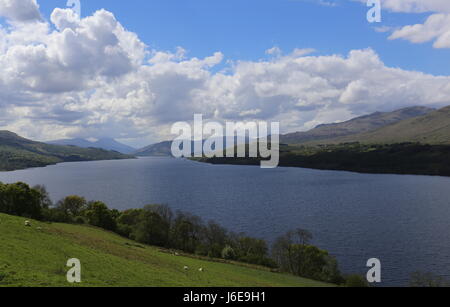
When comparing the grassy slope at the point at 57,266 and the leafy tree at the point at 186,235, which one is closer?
the grassy slope at the point at 57,266

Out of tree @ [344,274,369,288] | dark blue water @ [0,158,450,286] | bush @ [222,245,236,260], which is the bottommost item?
tree @ [344,274,369,288]

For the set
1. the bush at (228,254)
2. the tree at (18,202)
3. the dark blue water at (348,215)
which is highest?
the tree at (18,202)

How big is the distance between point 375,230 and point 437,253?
20678 millimetres

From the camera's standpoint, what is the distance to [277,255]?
72375 millimetres

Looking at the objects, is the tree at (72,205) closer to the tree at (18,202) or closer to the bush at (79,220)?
the bush at (79,220)

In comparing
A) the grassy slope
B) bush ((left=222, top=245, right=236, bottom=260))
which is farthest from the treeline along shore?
the grassy slope

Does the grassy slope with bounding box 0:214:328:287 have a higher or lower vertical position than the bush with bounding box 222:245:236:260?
higher

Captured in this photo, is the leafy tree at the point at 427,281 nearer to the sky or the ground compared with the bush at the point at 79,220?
nearer to the ground

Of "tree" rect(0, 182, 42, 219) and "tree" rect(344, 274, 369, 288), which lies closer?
"tree" rect(344, 274, 369, 288)

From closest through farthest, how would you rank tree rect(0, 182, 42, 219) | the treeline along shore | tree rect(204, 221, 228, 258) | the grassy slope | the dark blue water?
the grassy slope → the treeline along shore → the dark blue water → tree rect(0, 182, 42, 219) → tree rect(204, 221, 228, 258)

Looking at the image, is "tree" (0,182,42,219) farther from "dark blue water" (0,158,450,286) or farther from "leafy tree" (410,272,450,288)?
"leafy tree" (410,272,450,288)

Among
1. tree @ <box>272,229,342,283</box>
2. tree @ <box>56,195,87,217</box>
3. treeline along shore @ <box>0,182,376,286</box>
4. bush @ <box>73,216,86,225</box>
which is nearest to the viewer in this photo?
tree @ <box>272,229,342,283</box>

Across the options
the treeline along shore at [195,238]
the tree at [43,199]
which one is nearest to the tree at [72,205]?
the tree at [43,199]

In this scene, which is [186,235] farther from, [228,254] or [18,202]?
[18,202]
